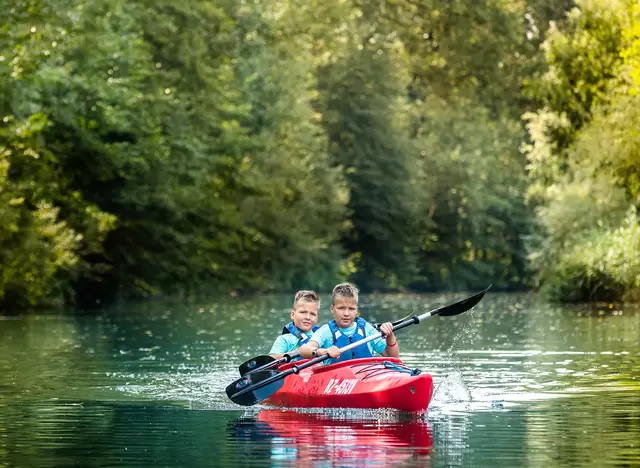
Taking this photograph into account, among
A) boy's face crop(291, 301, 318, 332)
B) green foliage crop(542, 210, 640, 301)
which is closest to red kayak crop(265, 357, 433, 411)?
boy's face crop(291, 301, 318, 332)

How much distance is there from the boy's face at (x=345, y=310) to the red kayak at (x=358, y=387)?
Result: 0.53 meters

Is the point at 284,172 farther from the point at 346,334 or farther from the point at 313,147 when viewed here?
the point at 346,334

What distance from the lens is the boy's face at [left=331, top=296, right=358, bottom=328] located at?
16.4 m

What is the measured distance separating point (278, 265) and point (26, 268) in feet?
76.6

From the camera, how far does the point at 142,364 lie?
23141 mm

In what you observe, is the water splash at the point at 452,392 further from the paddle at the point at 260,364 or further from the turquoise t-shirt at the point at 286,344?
the turquoise t-shirt at the point at 286,344

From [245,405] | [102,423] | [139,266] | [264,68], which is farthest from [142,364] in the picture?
[264,68]

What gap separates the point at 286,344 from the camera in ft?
59.7

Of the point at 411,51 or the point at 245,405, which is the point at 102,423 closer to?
the point at 245,405

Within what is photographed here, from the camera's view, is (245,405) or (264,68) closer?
(245,405)

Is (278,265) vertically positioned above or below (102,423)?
above

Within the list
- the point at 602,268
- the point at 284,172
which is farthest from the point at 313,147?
the point at 602,268

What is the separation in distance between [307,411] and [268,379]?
1.77ft

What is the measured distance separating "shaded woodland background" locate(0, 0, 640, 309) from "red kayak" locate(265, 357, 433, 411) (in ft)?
71.6
